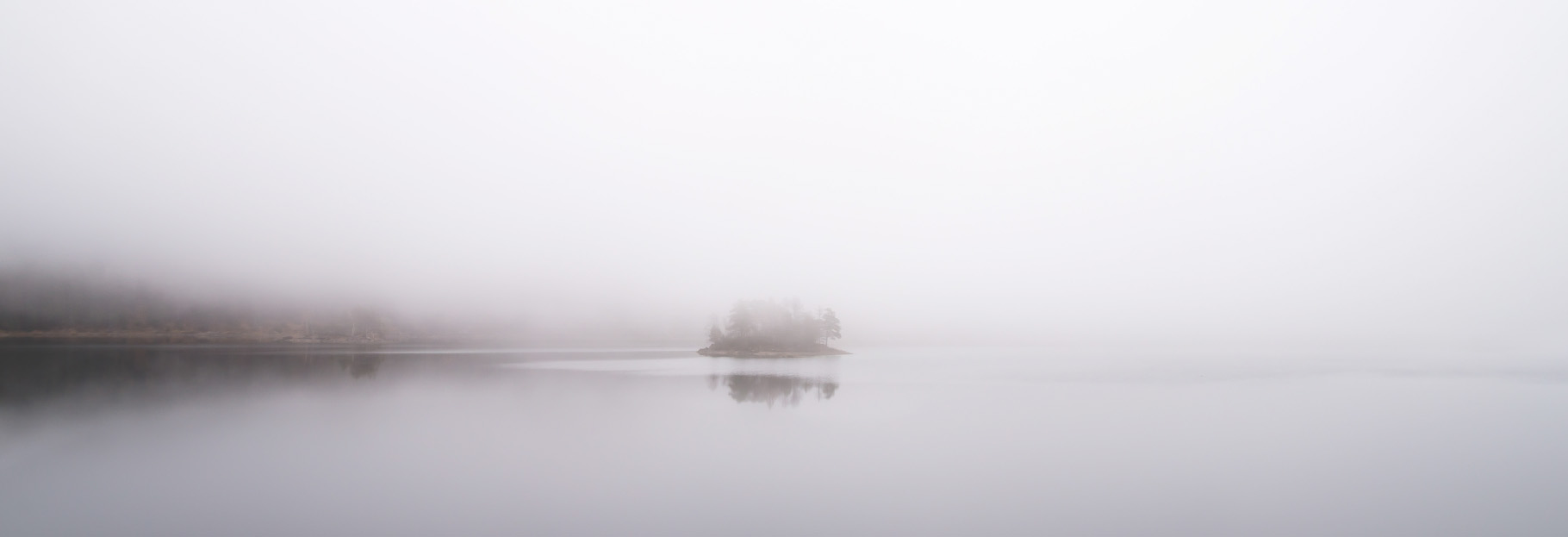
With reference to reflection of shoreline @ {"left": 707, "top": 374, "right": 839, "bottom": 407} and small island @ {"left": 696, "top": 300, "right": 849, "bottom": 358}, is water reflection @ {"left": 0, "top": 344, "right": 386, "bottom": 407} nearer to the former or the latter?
reflection of shoreline @ {"left": 707, "top": 374, "right": 839, "bottom": 407}

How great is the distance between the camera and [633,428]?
2677 centimetres

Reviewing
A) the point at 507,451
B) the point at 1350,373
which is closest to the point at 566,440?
the point at 507,451

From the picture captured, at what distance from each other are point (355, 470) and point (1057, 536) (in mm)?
19437

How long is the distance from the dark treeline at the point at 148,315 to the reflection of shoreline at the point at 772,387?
13377cm

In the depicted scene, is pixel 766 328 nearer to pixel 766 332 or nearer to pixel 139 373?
pixel 766 332

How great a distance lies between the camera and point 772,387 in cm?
4525

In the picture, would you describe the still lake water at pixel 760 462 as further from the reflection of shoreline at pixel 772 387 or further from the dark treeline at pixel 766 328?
the dark treeline at pixel 766 328

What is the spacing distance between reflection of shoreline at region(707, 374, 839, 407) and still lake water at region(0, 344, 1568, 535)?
0.63 m

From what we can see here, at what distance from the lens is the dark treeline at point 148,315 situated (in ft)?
387

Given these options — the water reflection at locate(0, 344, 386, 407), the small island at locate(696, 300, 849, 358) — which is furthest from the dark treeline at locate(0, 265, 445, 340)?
the small island at locate(696, 300, 849, 358)

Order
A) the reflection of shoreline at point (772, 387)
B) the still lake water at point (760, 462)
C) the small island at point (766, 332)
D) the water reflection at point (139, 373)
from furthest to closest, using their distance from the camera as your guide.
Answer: the small island at point (766, 332) → the reflection of shoreline at point (772, 387) → the water reflection at point (139, 373) → the still lake water at point (760, 462)

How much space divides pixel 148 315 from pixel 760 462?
177 meters

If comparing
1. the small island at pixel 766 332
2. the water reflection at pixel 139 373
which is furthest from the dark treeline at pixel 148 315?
the small island at pixel 766 332

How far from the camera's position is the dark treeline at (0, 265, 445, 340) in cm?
11788
